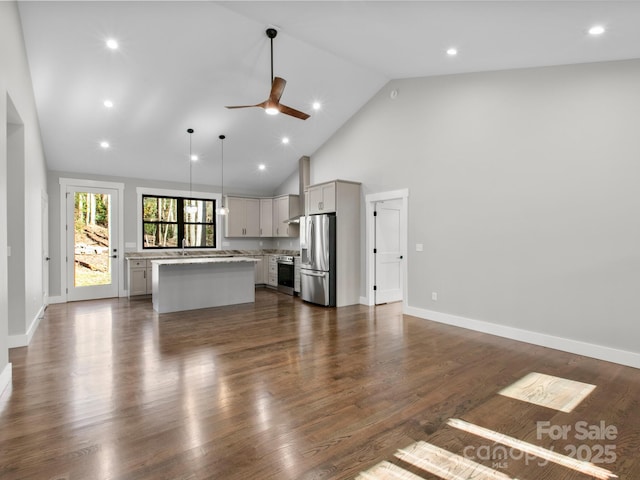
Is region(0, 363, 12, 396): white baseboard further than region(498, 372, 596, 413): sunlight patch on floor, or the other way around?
region(0, 363, 12, 396): white baseboard

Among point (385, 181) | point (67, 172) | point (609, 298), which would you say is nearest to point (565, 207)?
point (609, 298)

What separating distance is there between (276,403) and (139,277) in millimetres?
5851

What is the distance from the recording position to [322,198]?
6.58m

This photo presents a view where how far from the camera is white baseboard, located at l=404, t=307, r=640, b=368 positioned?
3.54 m

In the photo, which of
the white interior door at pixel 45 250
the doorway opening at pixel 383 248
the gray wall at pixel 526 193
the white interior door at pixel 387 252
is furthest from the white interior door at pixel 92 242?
the gray wall at pixel 526 193

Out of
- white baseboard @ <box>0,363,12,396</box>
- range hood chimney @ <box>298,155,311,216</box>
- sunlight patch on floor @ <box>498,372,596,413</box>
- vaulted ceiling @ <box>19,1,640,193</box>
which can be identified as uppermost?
vaulted ceiling @ <box>19,1,640,193</box>

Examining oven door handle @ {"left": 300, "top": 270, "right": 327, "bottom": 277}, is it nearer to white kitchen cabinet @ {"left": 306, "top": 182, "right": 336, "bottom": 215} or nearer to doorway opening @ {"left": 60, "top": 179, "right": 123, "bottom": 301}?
white kitchen cabinet @ {"left": 306, "top": 182, "right": 336, "bottom": 215}

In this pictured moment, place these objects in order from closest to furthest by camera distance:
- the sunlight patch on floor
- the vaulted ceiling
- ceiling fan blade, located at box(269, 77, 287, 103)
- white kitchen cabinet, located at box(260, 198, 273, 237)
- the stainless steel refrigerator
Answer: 1. the sunlight patch on floor
2. the vaulted ceiling
3. ceiling fan blade, located at box(269, 77, 287, 103)
4. the stainless steel refrigerator
5. white kitchen cabinet, located at box(260, 198, 273, 237)

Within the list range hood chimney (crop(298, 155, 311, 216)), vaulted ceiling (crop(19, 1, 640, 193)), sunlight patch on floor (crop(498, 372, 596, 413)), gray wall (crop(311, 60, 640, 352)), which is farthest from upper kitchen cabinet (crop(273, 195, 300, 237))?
sunlight patch on floor (crop(498, 372, 596, 413))

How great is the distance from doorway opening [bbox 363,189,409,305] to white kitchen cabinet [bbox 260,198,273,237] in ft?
11.2

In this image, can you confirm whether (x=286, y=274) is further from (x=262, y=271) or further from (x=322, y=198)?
(x=322, y=198)

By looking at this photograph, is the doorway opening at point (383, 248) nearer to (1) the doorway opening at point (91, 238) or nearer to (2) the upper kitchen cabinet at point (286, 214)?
(2) the upper kitchen cabinet at point (286, 214)

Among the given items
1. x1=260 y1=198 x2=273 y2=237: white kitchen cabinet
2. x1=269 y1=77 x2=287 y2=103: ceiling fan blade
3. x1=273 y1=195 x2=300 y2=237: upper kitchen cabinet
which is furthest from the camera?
x1=260 y1=198 x2=273 y2=237: white kitchen cabinet

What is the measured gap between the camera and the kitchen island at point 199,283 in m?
5.91
